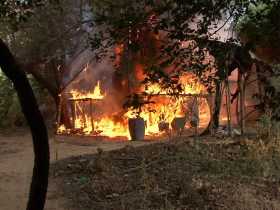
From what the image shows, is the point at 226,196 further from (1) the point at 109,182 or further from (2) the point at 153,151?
(2) the point at 153,151


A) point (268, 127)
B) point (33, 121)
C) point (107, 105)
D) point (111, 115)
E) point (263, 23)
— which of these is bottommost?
point (268, 127)

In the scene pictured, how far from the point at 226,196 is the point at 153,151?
2571 millimetres

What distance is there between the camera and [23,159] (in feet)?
38.3

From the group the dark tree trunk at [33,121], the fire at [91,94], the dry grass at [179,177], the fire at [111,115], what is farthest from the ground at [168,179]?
the fire at [91,94]

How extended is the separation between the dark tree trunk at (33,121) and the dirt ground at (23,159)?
2.09 metres

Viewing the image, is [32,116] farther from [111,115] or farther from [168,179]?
[111,115]

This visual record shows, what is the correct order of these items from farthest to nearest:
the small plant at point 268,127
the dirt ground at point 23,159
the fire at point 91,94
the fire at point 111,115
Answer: the fire at point 91,94, the fire at point 111,115, the small plant at point 268,127, the dirt ground at point 23,159

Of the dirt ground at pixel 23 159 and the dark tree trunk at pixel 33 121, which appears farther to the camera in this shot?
the dirt ground at pixel 23 159

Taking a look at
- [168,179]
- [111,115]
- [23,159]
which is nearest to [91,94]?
[111,115]

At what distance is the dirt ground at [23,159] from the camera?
22.9 feet

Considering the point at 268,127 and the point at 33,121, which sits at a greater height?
the point at 33,121

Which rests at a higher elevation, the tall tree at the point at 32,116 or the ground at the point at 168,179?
the tall tree at the point at 32,116

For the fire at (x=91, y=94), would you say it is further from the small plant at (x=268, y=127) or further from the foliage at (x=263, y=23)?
the foliage at (x=263, y=23)

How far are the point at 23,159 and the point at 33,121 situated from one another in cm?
764
